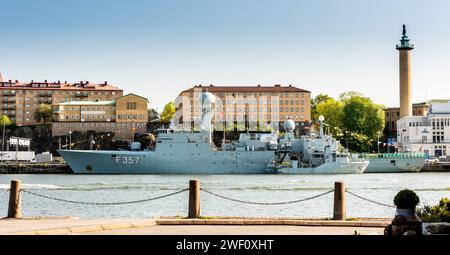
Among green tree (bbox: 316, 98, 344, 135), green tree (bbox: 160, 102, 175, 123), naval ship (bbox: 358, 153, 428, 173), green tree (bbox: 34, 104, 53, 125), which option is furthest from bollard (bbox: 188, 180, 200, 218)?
green tree (bbox: 34, 104, 53, 125)

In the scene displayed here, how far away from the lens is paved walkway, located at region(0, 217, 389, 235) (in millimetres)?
13340

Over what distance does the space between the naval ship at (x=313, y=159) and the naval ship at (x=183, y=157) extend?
76.3 inches

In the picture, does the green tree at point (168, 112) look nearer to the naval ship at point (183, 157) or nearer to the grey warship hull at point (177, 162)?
the naval ship at point (183, 157)

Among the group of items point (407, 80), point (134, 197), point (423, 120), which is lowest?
point (134, 197)

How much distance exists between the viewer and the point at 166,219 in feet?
51.5

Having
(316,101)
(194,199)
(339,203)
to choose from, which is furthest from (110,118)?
(339,203)

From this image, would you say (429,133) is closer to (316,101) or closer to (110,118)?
(316,101)

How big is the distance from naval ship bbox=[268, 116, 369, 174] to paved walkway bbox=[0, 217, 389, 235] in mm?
59296

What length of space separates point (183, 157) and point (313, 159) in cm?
1482

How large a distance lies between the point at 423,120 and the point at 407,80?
6.38 metres

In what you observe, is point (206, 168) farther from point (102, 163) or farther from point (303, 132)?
point (303, 132)

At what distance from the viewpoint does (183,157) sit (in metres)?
74.6

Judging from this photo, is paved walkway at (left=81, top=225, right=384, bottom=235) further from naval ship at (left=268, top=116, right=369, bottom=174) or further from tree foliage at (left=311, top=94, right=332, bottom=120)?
tree foliage at (left=311, top=94, right=332, bottom=120)
